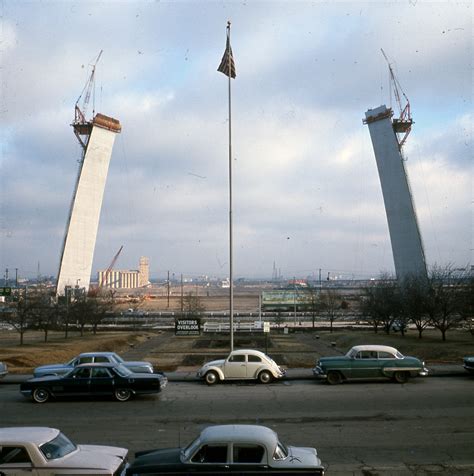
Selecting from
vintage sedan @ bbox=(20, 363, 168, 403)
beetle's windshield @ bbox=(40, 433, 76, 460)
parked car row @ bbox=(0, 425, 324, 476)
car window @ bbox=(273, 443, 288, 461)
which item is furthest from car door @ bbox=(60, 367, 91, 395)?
car window @ bbox=(273, 443, 288, 461)

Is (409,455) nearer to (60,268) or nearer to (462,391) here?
(462,391)

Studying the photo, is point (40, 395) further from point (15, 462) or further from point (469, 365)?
point (469, 365)

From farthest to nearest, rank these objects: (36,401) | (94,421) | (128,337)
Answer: (128,337) → (36,401) → (94,421)

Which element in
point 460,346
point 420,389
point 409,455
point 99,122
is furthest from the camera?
point 99,122

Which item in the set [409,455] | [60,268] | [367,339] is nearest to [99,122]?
[60,268]

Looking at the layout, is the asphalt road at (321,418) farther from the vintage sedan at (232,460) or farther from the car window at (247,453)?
the car window at (247,453)

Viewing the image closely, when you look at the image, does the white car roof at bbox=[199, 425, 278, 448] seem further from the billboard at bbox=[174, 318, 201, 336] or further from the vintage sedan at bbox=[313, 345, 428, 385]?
the billboard at bbox=[174, 318, 201, 336]
